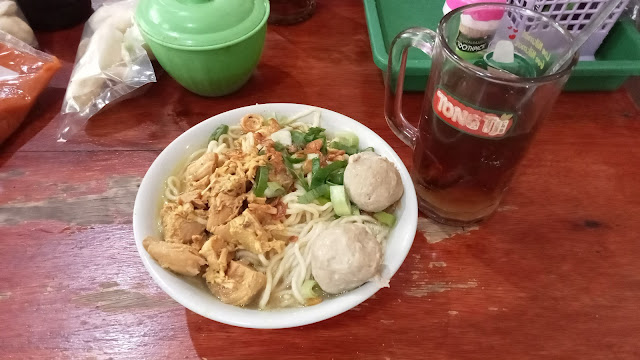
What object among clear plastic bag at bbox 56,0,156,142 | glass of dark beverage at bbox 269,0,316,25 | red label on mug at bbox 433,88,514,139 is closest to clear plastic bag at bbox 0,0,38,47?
clear plastic bag at bbox 56,0,156,142

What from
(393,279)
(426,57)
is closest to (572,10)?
(426,57)

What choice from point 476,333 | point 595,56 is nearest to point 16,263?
point 476,333

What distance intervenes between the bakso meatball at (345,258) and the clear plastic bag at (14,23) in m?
1.28

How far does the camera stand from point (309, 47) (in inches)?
62.7

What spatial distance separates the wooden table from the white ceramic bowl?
0.13 m

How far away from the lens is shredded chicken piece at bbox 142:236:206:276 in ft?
2.80

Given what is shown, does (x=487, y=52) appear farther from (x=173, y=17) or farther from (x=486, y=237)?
(x=173, y=17)

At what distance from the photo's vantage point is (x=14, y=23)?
1448 millimetres

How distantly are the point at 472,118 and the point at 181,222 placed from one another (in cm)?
63

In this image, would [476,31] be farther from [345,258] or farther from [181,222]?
[181,222]

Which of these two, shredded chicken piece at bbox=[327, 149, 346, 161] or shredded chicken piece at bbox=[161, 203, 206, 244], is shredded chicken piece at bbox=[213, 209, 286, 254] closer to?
shredded chicken piece at bbox=[161, 203, 206, 244]

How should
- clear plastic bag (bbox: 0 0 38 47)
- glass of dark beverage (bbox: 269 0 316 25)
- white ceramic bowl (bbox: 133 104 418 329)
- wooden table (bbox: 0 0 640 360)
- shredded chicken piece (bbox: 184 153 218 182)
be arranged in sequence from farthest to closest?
glass of dark beverage (bbox: 269 0 316 25), clear plastic bag (bbox: 0 0 38 47), shredded chicken piece (bbox: 184 153 218 182), wooden table (bbox: 0 0 640 360), white ceramic bowl (bbox: 133 104 418 329)

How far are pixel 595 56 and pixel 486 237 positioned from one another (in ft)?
2.79

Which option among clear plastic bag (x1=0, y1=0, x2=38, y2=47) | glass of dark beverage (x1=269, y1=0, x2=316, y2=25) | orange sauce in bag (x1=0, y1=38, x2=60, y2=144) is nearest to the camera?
orange sauce in bag (x1=0, y1=38, x2=60, y2=144)
